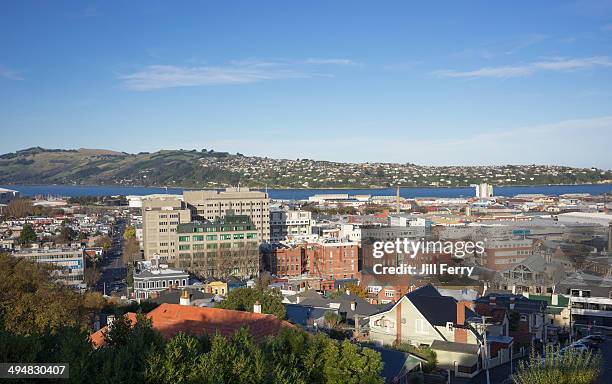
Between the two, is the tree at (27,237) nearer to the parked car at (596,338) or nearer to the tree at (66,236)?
the tree at (66,236)

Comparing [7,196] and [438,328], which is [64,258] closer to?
[438,328]

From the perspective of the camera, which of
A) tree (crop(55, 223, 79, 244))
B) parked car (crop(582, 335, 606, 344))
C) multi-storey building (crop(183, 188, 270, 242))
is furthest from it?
multi-storey building (crop(183, 188, 270, 242))

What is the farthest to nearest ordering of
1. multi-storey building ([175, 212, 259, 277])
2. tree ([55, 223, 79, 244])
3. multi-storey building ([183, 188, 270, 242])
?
multi-storey building ([183, 188, 270, 242]) → tree ([55, 223, 79, 244]) → multi-storey building ([175, 212, 259, 277])

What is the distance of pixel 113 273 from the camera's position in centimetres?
4750

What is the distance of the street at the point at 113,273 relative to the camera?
40.0 m

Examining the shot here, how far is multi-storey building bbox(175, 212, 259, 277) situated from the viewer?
4591 centimetres

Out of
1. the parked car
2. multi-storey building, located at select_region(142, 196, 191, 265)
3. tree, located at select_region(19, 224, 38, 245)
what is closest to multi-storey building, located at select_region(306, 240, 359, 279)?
multi-storey building, located at select_region(142, 196, 191, 265)

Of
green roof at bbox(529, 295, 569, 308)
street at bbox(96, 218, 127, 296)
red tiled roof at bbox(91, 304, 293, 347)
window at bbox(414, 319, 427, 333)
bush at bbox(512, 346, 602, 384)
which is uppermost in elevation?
red tiled roof at bbox(91, 304, 293, 347)

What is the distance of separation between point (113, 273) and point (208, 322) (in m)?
35.2

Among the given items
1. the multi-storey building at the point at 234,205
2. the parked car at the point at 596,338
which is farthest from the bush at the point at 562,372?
the multi-storey building at the point at 234,205

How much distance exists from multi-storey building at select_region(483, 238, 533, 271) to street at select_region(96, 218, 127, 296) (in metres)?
20.2

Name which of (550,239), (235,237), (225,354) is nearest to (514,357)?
(225,354)

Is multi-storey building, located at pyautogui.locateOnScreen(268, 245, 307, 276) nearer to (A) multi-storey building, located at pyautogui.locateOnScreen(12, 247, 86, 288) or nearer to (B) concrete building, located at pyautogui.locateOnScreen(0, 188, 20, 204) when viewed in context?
(A) multi-storey building, located at pyautogui.locateOnScreen(12, 247, 86, 288)

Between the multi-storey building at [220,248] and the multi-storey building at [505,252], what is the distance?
17.1 m
